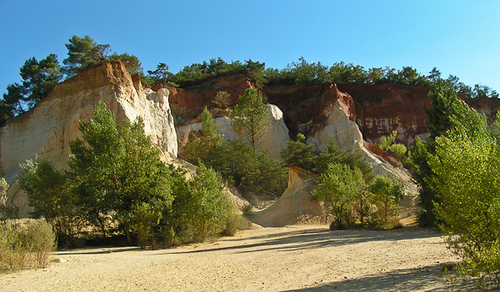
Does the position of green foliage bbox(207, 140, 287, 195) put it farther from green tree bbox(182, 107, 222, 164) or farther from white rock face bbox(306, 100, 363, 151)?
white rock face bbox(306, 100, 363, 151)

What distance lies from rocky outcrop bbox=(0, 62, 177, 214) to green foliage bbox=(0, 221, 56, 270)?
880 inches

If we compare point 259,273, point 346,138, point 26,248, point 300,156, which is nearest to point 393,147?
point 346,138

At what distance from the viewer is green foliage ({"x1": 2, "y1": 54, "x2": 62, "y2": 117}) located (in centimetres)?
4459

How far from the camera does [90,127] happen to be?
20.3 metres

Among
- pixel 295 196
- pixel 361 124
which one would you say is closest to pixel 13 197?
pixel 295 196

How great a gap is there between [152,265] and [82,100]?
29181mm

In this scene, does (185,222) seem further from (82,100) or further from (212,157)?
(212,157)

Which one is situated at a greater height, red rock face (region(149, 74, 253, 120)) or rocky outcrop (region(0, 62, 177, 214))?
red rock face (region(149, 74, 253, 120))

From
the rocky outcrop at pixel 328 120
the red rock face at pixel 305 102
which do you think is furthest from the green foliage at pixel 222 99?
the rocky outcrop at pixel 328 120

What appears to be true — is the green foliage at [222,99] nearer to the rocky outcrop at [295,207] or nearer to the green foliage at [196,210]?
the rocky outcrop at [295,207]

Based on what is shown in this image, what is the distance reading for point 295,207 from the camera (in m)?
34.9

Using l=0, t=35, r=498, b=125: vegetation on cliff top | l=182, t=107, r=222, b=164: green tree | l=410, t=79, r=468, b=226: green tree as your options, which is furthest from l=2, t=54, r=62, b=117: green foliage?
l=410, t=79, r=468, b=226: green tree

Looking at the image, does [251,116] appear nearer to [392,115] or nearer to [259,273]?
[392,115]

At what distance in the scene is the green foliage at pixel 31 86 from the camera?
44594mm
